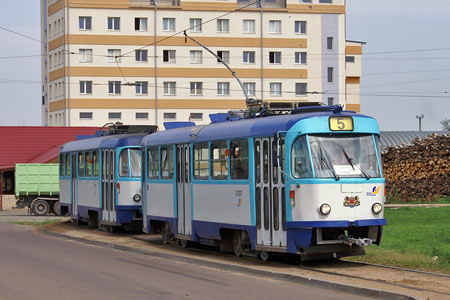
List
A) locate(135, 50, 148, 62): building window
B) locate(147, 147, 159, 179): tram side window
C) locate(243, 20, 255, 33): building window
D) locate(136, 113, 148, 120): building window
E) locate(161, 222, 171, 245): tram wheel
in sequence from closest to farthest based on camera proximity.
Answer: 1. locate(161, 222, 171, 245): tram wheel
2. locate(147, 147, 159, 179): tram side window
3. locate(135, 50, 148, 62): building window
4. locate(136, 113, 148, 120): building window
5. locate(243, 20, 255, 33): building window

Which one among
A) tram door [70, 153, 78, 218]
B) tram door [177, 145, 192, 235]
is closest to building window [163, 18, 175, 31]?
tram door [70, 153, 78, 218]

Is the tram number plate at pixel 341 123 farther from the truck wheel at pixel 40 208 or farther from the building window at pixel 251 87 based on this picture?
the building window at pixel 251 87

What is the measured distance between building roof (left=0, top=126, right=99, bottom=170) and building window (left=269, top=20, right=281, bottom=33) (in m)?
28.6

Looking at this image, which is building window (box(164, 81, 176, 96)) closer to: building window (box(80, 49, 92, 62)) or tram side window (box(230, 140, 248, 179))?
building window (box(80, 49, 92, 62))

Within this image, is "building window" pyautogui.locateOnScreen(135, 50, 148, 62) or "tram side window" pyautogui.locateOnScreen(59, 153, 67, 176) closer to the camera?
"tram side window" pyautogui.locateOnScreen(59, 153, 67, 176)

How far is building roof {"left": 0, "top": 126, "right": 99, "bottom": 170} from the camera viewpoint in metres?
62.3

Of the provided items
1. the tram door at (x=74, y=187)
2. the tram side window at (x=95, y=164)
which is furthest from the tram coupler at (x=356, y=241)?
the tram door at (x=74, y=187)

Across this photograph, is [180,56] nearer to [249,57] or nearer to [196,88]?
[196,88]

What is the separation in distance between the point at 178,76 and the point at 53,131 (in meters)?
23.3

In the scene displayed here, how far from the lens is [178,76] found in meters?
85.2

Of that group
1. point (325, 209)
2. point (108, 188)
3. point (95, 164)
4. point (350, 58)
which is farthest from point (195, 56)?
point (325, 209)

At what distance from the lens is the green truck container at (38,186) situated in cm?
4606

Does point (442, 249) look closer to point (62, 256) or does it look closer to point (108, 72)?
point (62, 256)

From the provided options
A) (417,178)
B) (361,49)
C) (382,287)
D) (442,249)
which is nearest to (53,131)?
(417,178)
